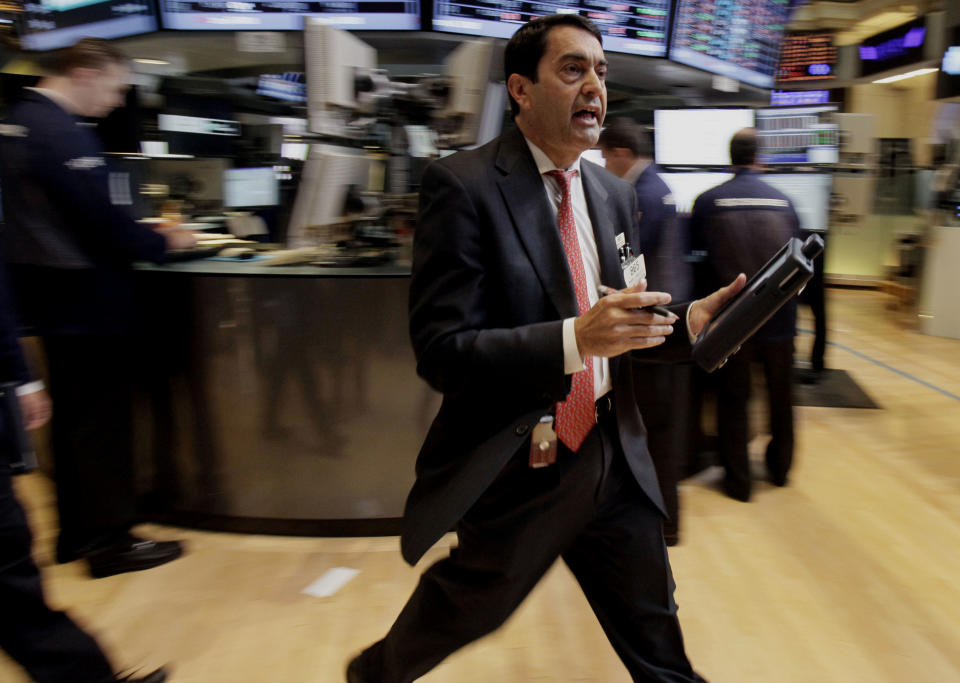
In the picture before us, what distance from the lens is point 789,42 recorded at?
9.66 metres

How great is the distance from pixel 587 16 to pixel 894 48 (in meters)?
7.51

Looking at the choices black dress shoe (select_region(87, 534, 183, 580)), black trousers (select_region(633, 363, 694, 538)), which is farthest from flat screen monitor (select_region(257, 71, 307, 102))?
black trousers (select_region(633, 363, 694, 538))

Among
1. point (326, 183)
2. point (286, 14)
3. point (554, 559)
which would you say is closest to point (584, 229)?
point (554, 559)

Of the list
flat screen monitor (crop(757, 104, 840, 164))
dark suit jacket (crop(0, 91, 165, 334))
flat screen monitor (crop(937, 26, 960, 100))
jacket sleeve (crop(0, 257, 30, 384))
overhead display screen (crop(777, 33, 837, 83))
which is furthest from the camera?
overhead display screen (crop(777, 33, 837, 83))

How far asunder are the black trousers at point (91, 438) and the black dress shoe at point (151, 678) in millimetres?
817

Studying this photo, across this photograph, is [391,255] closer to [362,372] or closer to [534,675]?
[362,372]

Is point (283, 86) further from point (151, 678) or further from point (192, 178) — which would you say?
point (151, 678)

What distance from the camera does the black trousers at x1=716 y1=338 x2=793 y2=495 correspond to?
3.29 m

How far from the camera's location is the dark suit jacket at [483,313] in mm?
1200

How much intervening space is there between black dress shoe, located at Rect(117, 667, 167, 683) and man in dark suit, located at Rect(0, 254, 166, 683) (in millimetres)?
210

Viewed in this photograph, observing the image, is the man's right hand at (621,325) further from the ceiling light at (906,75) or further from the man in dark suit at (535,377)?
the ceiling light at (906,75)

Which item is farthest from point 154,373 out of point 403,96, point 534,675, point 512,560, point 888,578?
point 888,578

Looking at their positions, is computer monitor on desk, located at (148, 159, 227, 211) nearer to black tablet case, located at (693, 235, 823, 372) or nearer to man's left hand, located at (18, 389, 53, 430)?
man's left hand, located at (18, 389, 53, 430)

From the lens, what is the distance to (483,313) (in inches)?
50.5
